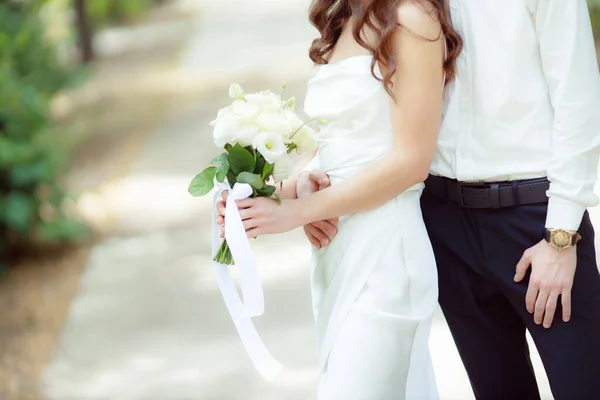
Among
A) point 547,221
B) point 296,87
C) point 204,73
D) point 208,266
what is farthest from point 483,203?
point 204,73

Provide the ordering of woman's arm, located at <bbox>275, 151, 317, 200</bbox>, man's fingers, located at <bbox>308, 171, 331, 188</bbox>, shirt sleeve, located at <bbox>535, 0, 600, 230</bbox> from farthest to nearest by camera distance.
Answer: woman's arm, located at <bbox>275, 151, 317, 200</bbox>, man's fingers, located at <bbox>308, 171, 331, 188</bbox>, shirt sleeve, located at <bbox>535, 0, 600, 230</bbox>

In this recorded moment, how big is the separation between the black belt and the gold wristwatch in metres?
0.11

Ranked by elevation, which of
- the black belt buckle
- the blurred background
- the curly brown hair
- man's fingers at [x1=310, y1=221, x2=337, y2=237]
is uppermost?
the curly brown hair

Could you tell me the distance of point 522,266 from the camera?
244cm

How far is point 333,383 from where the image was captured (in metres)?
2.46

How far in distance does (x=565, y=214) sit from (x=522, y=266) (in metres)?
0.20

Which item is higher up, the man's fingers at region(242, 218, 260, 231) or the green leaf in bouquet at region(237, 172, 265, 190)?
the green leaf in bouquet at region(237, 172, 265, 190)

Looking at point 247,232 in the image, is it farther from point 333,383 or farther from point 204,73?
point 204,73

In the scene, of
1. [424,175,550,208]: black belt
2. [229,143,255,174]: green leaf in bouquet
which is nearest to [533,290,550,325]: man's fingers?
[424,175,550,208]: black belt

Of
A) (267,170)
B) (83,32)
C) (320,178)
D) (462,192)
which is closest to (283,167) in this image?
(267,170)

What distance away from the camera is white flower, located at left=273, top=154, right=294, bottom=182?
2475 mm

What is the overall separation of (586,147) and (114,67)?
1295 cm

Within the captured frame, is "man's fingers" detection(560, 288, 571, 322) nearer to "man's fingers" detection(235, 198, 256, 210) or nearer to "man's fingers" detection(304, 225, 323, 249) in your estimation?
"man's fingers" detection(304, 225, 323, 249)

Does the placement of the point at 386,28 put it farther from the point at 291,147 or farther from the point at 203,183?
the point at 203,183
